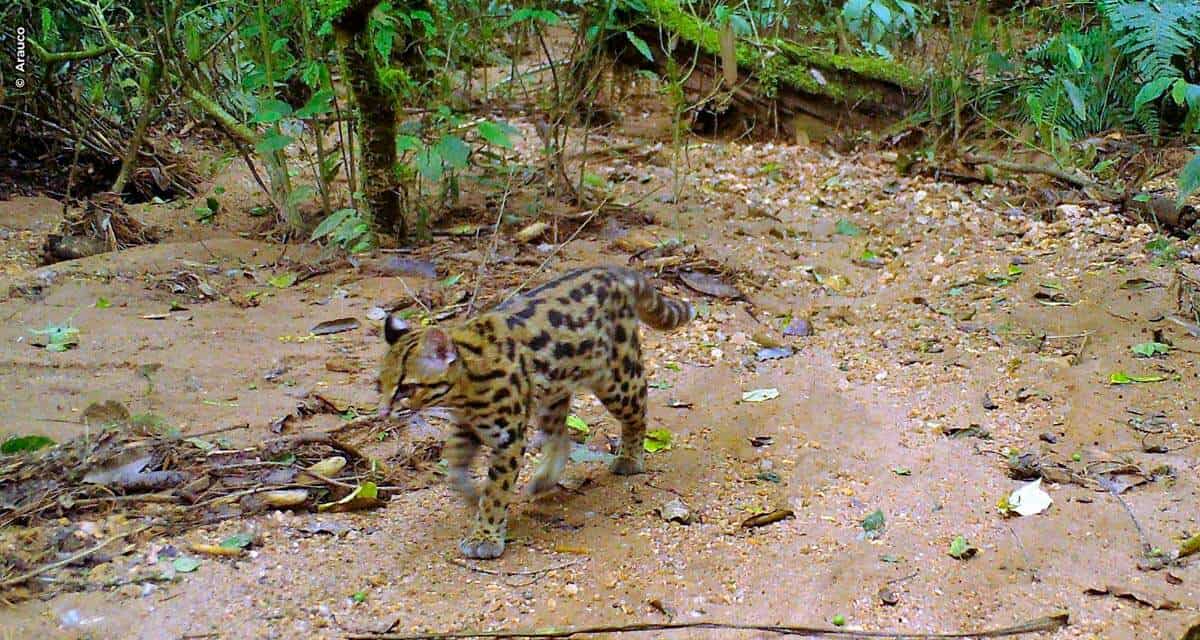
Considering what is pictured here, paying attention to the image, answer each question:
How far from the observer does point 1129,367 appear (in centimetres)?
586

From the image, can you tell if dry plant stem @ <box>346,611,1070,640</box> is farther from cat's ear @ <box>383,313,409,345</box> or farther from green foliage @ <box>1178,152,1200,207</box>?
green foliage @ <box>1178,152,1200,207</box>

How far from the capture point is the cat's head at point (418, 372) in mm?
4379

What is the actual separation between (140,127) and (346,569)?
20.0ft

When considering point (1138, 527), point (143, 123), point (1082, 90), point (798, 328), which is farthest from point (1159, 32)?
point (143, 123)

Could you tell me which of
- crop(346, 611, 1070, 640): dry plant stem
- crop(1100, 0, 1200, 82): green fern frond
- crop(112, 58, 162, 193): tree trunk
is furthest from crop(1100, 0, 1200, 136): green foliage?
crop(112, 58, 162, 193): tree trunk

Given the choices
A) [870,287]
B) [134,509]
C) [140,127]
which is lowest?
[870,287]

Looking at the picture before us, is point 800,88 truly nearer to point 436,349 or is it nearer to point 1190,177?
point 1190,177

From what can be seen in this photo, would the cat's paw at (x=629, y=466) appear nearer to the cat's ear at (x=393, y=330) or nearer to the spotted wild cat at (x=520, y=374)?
the spotted wild cat at (x=520, y=374)

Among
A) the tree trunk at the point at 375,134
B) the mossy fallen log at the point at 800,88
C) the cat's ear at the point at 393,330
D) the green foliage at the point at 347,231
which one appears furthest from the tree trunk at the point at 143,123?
the cat's ear at the point at 393,330

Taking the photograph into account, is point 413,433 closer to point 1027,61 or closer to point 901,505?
point 901,505

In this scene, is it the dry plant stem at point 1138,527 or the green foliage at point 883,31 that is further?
the green foliage at point 883,31

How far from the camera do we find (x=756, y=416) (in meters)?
5.70

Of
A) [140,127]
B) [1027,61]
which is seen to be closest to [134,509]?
[140,127]

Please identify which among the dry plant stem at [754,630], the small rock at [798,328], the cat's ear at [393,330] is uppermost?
the cat's ear at [393,330]
